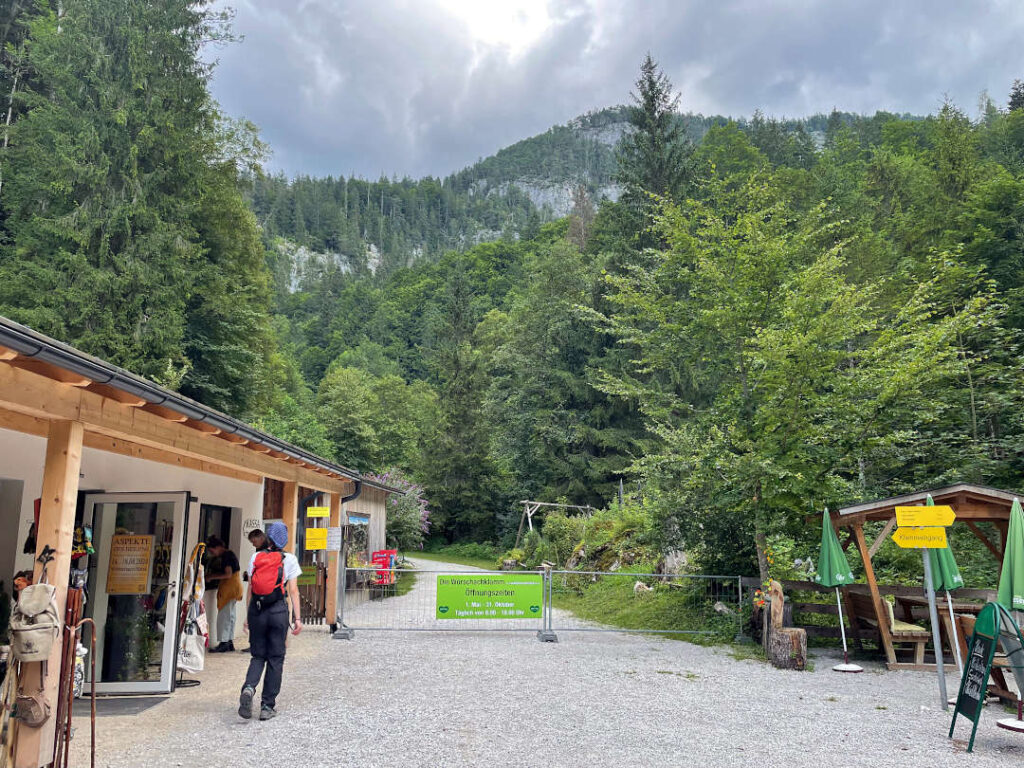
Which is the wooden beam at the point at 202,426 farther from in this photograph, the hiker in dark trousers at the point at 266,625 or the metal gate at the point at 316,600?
the metal gate at the point at 316,600

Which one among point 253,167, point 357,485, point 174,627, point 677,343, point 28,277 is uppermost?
point 253,167

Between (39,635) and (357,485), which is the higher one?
(357,485)

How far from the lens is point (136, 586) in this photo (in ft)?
22.2

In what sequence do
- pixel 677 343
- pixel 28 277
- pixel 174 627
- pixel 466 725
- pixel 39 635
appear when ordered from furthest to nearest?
pixel 28 277, pixel 677 343, pixel 174 627, pixel 466 725, pixel 39 635

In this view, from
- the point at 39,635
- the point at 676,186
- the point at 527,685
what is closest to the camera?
Result: the point at 39,635

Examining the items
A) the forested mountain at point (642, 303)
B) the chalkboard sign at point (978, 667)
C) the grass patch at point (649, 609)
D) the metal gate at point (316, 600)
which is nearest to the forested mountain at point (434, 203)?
the forested mountain at point (642, 303)

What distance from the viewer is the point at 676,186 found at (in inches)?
1174

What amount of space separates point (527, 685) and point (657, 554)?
376 inches

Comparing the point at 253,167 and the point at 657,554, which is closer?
the point at 657,554

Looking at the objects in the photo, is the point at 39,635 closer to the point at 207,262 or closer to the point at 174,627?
the point at 174,627

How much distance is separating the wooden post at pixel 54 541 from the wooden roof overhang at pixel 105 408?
195mm

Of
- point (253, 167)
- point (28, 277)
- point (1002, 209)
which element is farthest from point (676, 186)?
point (28, 277)

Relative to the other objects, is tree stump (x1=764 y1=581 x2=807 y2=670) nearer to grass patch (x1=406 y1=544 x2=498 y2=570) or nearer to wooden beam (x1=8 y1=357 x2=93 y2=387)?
wooden beam (x1=8 y1=357 x2=93 y2=387)

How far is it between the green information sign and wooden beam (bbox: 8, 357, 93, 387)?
8.00 meters
